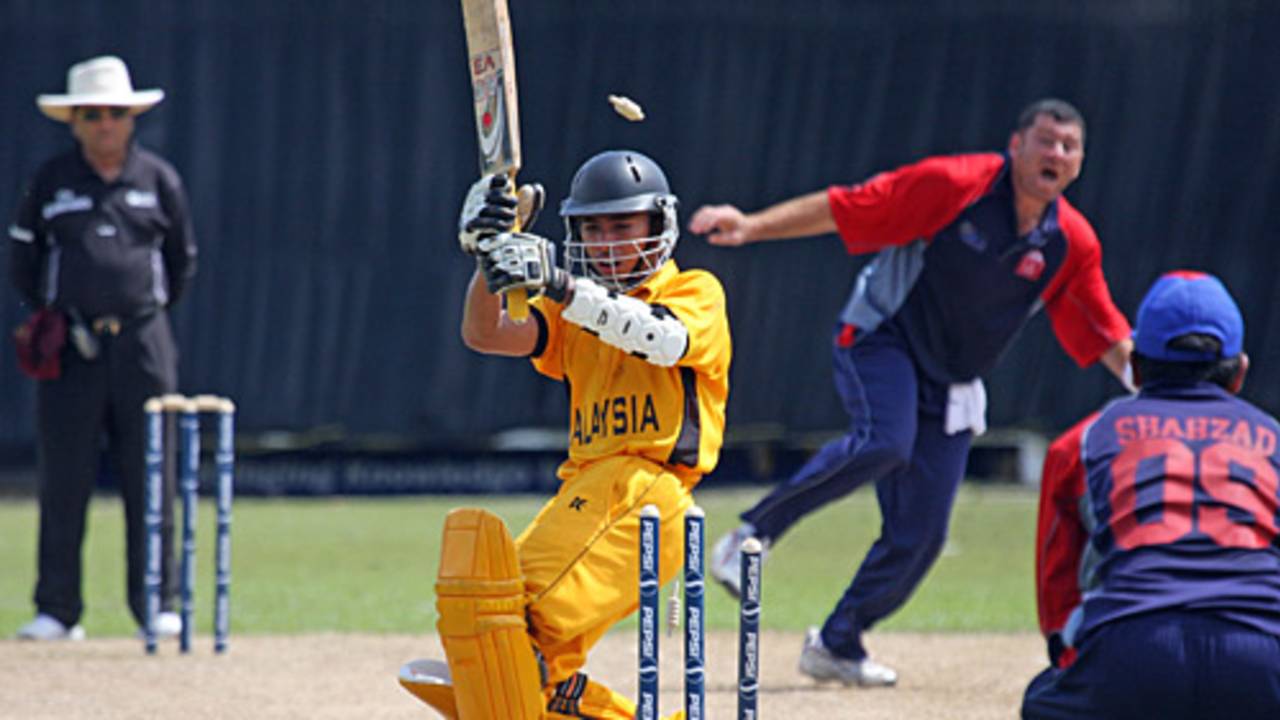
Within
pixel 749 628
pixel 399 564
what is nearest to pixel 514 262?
pixel 749 628

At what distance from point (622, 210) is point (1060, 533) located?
1.49m

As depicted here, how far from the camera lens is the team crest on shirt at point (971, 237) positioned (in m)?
6.85

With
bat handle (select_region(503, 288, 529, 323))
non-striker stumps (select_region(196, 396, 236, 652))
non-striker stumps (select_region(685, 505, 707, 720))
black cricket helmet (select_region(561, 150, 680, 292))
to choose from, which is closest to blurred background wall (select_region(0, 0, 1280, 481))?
non-striker stumps (select_region(196, 396, 236, 652))

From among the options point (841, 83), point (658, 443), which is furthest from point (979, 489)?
point (658, 443)

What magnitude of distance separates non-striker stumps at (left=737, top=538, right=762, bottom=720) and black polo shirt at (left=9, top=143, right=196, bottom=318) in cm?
429

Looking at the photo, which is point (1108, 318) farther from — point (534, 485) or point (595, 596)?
point (534, 485)

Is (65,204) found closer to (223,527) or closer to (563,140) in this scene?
(223,527)

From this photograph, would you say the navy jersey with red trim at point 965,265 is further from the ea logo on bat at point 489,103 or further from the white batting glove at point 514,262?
the white batting glove at point 514,262

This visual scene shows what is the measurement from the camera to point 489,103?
495 centimetres

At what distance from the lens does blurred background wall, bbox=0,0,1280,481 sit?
43.1ft

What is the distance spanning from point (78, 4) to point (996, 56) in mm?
5986

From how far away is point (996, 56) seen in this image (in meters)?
13.3

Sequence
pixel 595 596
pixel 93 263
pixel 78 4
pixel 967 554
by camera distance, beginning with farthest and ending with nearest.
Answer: pixel 78 4 < pixel 967 554 < pixel 93 263 < pixel 595 596

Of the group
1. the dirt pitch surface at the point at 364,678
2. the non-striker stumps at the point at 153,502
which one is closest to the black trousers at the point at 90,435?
the dirt pitch surface at the point at 364,678
